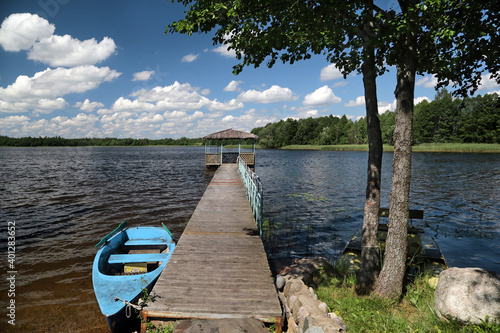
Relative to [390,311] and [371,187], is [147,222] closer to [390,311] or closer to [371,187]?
[371,187]

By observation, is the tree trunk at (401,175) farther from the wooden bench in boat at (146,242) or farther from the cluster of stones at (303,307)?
the wooden bench in boat at (146,242)

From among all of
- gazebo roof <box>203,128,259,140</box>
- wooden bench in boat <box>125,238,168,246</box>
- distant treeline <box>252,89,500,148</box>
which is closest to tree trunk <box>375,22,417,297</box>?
wooden bench in boat <box>125,238,168,246</box>

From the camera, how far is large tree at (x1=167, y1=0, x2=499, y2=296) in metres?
4.12

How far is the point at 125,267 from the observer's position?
262 inches

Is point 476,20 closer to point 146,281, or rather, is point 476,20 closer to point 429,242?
point 429,242

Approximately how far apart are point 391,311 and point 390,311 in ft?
0.10

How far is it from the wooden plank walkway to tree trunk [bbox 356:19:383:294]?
74.3 inches

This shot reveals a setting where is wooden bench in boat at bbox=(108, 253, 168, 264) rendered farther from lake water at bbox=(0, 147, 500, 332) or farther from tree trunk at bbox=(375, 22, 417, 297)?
tree trunk at bbox=(375, 22, 417, 297)

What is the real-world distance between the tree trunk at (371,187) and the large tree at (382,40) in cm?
2

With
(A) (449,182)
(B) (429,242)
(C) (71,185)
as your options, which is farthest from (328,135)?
(B) (429,242)

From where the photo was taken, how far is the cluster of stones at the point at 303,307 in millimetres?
3512

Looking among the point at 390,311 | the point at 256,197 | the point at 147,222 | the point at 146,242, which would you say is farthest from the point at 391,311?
the point at 147,222

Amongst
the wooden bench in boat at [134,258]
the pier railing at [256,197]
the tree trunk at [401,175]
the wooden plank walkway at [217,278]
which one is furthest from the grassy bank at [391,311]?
the wooden bench in boat at [134,258]

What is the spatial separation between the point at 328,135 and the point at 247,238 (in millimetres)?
107188
